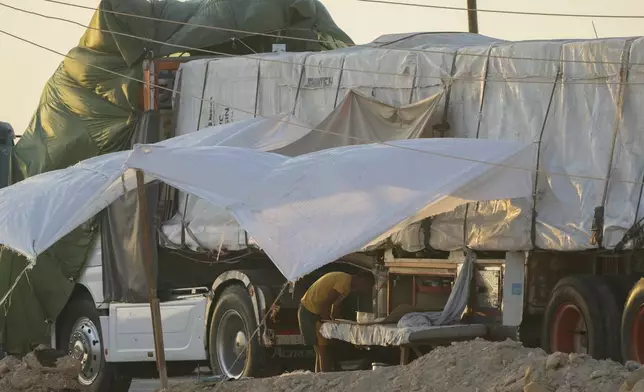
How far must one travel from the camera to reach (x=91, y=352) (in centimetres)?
1977

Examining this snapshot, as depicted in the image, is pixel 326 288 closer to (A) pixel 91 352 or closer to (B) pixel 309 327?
(B) pixel 309 327

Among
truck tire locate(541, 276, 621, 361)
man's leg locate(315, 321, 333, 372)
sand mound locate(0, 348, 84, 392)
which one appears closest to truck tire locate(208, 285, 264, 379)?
man's leg locate(315, 321, 333, 372)

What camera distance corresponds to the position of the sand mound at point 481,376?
10031 mm

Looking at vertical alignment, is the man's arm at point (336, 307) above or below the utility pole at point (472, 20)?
below

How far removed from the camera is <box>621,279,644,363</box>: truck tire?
12438 millimetres

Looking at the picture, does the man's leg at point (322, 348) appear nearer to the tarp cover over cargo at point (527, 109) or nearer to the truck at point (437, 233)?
the truck at point (437, 233)

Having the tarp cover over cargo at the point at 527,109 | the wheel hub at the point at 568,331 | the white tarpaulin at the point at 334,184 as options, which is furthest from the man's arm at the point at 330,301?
the wheel hub at the point at 568,331

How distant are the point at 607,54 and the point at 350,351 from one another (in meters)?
5.09

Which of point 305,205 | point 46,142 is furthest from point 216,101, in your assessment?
point 305,205

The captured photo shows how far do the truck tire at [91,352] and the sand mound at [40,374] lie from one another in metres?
2.03

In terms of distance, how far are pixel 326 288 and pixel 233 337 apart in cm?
179

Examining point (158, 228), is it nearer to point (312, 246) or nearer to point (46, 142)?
point (46, 142)

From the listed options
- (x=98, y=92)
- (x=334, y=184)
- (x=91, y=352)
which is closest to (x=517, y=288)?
(x=334, y=184)

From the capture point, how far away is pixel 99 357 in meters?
19.7
